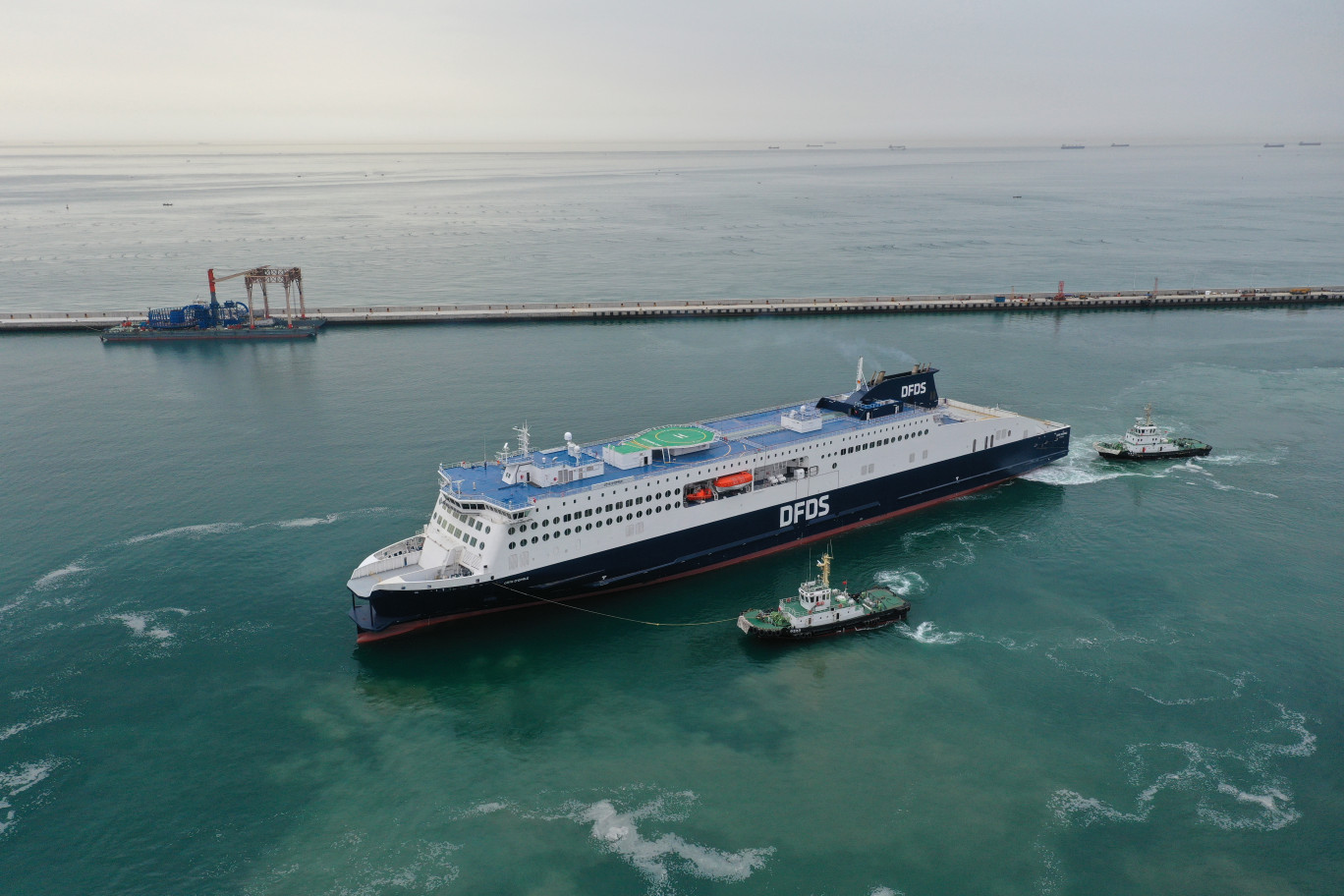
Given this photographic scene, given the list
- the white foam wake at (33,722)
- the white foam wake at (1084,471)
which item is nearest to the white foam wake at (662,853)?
the white foam wake at (33,722)

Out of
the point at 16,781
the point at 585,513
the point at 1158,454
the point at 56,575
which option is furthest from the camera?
the point at 1158,454

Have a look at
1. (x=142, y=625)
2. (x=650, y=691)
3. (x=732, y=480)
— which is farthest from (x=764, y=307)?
(x=142, y=625)

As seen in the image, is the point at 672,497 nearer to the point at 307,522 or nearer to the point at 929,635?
the point at 929,635

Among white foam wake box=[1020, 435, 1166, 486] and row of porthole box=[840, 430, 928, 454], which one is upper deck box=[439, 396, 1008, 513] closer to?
row of porthole box=[840, 430, 928, 454]

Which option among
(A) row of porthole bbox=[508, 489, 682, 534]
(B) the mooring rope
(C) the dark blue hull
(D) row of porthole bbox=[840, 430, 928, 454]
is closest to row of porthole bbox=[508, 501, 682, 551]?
(A) row of porthole bbox=[508, 489, 682, 534]

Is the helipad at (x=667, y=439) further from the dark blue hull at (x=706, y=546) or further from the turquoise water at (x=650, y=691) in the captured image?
the turquoise water at (x=650, y=691)

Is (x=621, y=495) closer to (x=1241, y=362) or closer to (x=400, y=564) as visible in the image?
(x=400, y=564)
